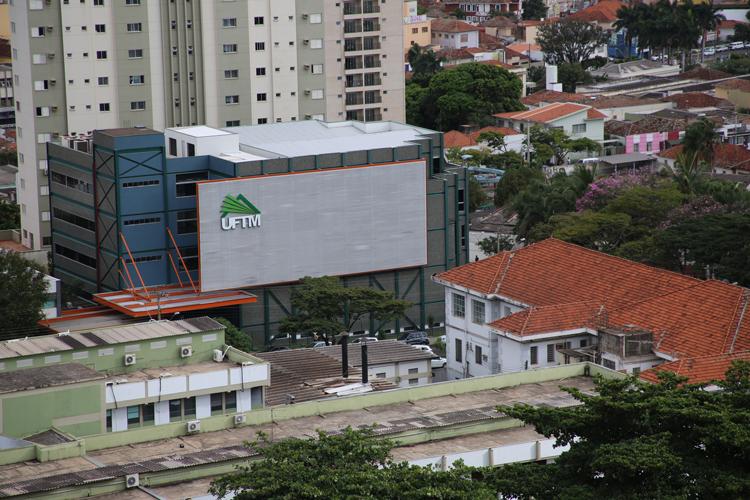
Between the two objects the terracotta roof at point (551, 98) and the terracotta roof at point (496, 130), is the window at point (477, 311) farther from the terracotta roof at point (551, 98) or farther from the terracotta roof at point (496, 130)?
the terracotta roof at point (551, 98)

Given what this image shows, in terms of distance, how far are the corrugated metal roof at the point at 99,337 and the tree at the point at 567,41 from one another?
382ft

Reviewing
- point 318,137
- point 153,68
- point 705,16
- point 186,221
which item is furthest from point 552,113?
point 186,221

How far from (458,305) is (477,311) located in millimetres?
1178

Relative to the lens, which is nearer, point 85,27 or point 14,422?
point 14,422

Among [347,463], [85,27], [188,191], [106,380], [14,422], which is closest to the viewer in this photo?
[347,463]

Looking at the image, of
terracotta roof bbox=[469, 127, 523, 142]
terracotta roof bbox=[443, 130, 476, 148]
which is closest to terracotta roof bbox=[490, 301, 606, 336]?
terracotta roof bbox=[443, 130, 476, 148]

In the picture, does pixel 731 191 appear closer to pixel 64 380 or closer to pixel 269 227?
pixel 269 227

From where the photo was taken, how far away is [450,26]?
181125 mm

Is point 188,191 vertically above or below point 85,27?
below

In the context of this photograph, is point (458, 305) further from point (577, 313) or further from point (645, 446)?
point (645, 446)

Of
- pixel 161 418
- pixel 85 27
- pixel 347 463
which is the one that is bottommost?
pixel 161 418

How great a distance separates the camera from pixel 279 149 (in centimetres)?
8125

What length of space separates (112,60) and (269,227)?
2047 cm

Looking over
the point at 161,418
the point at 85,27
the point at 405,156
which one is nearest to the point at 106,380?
the point at 161,418
